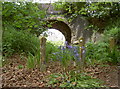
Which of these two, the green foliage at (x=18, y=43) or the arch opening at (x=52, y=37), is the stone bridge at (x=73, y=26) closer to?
the arch opening at (x=52, y=37)

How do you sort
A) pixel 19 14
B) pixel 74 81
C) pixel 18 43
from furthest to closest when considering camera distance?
1. pixel 18 43
2. pixel 19 14
3. pixel 74 81

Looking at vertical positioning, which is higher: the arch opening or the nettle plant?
the arch opening

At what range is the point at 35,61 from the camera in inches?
86.8

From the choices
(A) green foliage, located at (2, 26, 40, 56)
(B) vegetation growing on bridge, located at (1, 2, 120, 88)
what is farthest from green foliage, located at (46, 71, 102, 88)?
(A) green foliage, located at (2, 26, 40, 56)

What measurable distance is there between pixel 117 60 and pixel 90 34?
3346 mm

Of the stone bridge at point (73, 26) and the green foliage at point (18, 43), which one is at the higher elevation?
the stone bridge at point (73, 26)

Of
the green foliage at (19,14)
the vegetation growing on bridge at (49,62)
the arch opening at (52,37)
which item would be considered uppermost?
the green foliage at (19,14)

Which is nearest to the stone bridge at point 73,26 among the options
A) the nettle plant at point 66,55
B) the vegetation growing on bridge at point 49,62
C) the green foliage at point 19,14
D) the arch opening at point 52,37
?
the arch opening at point 52,37

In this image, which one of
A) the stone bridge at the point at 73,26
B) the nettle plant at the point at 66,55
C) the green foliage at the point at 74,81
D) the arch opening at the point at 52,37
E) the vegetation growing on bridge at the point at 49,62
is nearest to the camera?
the green foliage at the point at 74,81

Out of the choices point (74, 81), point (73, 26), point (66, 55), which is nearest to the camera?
point (74, 81)

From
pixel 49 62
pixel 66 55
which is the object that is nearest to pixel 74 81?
pixel 66 55

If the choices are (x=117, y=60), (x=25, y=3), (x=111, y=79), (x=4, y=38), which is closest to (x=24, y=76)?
(x=111, y=79)

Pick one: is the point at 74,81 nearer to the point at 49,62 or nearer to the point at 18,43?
Result: the point at 49,62

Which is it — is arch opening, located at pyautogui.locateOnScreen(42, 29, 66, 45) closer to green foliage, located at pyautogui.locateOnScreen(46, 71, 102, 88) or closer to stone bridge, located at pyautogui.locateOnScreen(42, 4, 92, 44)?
stone bridge, located at pyautogui.locateOnScreen(42, 4, 92, 44)
